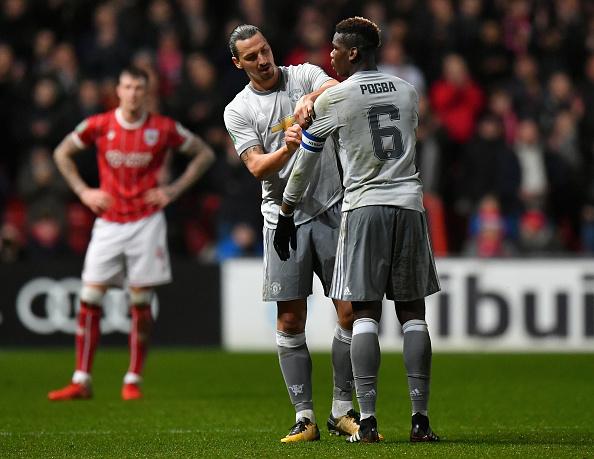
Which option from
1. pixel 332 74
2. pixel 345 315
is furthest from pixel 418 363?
pixel 332 74

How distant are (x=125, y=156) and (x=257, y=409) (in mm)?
2382

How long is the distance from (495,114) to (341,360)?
9.52 m

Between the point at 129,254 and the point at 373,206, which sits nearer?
the point at 373,206

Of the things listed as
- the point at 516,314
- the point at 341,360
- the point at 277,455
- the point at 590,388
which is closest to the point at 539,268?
the point at 516,314

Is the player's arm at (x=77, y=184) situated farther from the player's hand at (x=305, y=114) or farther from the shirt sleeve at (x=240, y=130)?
the player's hand at (x=305, y=114)

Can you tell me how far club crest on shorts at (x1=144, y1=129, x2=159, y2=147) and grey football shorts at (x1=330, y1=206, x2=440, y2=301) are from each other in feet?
12.5

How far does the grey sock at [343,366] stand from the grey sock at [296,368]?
19 centimetres

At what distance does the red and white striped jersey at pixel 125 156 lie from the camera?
1045 cm

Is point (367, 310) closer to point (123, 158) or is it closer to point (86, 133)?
point (123, 158)

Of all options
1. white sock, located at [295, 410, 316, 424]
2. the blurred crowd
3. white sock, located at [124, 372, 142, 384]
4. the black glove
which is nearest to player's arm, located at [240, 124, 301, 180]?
the black glove

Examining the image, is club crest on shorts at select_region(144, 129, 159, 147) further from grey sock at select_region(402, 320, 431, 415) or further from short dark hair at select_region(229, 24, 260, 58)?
grey sock at select_region(402, 320, 431, 415)

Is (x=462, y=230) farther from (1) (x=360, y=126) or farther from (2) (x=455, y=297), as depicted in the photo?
(1) (x=360, y=126)

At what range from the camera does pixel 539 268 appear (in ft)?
47.7

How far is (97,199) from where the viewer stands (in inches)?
407
